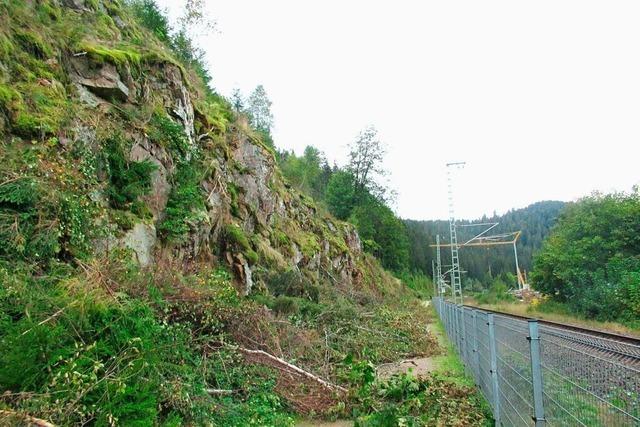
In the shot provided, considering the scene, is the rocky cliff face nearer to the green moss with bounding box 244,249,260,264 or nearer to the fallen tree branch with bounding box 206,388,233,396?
the green moss with bounding box 244,249,260,264

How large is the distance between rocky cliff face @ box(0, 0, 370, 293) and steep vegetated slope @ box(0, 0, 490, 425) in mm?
43

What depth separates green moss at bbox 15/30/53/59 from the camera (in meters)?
8.37

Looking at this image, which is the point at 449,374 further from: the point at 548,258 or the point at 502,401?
the point at 548,258

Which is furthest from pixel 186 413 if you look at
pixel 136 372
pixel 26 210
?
→ pixel 26 210

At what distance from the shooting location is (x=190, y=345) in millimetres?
6309

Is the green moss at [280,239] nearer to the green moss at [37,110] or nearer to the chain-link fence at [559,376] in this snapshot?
the green moss at [37,110]

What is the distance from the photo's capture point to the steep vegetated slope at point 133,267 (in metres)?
4.04

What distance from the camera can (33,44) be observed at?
8586mm

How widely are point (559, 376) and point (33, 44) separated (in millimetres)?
10178

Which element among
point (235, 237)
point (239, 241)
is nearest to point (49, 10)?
point (235, 237)

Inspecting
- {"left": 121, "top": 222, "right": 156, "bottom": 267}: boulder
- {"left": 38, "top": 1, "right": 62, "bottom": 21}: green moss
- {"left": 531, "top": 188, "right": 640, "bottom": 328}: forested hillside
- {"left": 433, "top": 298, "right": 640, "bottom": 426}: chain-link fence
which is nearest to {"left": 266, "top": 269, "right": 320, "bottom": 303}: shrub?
{"left": 121, "top": 222, "right": 156, "bottom": 267}: boulder

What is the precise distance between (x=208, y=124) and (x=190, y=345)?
9.72 metres

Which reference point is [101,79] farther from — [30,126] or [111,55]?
[30,126]

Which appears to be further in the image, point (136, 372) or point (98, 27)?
point (98, 27)
